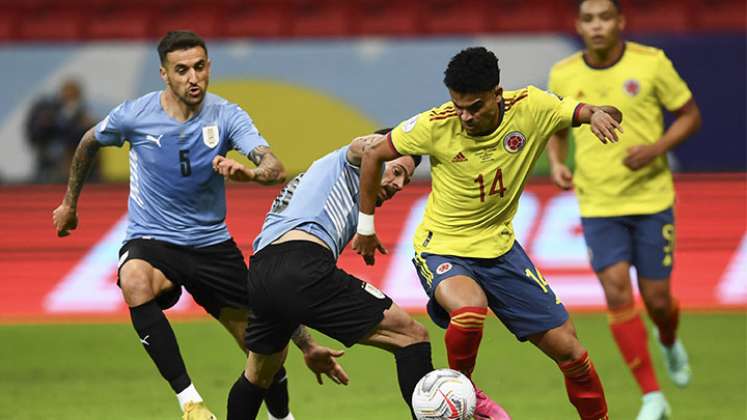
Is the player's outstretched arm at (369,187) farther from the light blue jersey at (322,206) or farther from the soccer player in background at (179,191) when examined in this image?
the soccer player in background at (179,191)

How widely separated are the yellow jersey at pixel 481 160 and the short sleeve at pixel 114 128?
150 cm

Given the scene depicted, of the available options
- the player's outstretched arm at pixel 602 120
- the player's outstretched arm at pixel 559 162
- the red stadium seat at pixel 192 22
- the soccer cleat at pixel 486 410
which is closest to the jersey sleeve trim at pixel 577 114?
the player's outstretched arm at pixel 602 120

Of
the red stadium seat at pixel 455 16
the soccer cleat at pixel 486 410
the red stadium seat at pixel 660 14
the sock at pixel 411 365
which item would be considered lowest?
the red stadium seat at pixel 455 16

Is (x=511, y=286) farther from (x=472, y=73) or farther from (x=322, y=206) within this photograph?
(x=472, y=73)

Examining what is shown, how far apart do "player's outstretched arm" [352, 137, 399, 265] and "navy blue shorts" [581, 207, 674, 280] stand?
2073mm

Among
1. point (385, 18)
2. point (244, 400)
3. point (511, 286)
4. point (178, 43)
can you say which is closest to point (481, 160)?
point (511, 286)

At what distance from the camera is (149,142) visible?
674 centimetres

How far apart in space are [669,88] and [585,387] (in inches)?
96.9

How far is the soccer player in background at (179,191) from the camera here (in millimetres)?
6641

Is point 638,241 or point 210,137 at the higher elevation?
point 210,137

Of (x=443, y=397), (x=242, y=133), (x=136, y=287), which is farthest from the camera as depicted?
(x=242, y=133)

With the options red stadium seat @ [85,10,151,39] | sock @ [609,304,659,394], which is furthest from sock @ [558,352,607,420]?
red stadium seat @ [85,10,151,39]

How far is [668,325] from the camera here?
8.02m

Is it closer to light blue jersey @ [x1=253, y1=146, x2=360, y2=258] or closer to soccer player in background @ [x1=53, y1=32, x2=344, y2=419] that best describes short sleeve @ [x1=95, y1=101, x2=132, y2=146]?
soccer player in background @ [x1=53, y1=32, x2=344, y2=419]
